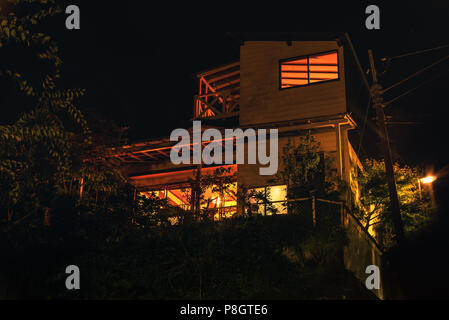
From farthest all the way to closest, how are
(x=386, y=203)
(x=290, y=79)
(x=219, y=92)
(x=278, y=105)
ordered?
(x=219, y=92), (x=290, y=79), (x=278, y=105), (x=386, y=203)

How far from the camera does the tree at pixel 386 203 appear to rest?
1614 centimetres

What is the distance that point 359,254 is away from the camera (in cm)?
1188

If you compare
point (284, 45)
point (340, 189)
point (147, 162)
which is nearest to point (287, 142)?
point (340, 189)

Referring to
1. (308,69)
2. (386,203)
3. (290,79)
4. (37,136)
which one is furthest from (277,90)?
(37,136)

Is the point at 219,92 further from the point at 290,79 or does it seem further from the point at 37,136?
the point at 37,136

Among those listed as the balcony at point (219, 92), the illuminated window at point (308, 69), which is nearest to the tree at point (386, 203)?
the illuminated window at point (308, 69)

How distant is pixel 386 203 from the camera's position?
52.9 ft

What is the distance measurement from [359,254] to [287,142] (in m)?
5.75

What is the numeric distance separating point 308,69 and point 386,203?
6.04m

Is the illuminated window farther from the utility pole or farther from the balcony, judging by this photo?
the balcony

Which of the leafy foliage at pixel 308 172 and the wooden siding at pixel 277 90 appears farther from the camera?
the wooden siding at pixel 277 90

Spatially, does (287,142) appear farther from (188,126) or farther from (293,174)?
(188,126)

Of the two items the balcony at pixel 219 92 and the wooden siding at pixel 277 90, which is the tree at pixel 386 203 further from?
the balcony at pixel 219 92
